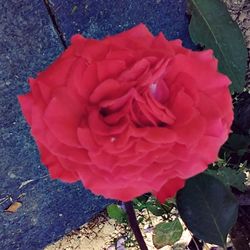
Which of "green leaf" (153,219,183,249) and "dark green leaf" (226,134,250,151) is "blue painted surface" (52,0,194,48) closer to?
"dark green leaf" (226,134,250,151)

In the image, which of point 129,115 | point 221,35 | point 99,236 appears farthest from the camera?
point 99,236

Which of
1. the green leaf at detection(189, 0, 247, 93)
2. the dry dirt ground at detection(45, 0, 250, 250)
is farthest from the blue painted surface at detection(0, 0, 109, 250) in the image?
the green leaf at detection(189, 0, 247, 93)

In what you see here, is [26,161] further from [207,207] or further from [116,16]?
[207,207]

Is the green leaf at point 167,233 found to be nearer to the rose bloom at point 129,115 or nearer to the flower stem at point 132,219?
the flower stem at point 132,219

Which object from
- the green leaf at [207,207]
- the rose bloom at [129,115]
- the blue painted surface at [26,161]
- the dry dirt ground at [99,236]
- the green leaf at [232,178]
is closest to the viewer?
the rose bloom at [129,115]

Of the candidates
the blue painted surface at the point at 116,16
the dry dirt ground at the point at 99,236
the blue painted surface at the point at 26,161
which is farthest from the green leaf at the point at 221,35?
the dry dirt ground at the point at 99,236

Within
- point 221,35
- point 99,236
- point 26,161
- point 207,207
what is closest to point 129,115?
point 207,207

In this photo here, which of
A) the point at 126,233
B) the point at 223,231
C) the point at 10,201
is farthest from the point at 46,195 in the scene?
the point at 223,231
